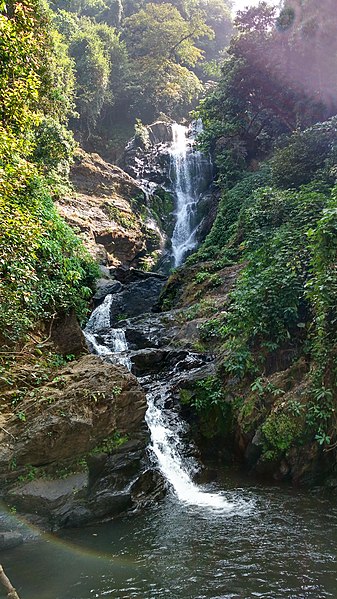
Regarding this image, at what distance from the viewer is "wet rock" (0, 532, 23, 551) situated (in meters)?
6.02

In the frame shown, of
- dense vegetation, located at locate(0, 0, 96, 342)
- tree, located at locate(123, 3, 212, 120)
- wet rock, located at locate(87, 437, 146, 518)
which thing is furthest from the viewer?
tree, located at locate(123, 3, 212, 120)

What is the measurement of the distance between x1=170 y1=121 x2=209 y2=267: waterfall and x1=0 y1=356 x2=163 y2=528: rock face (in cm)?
1895

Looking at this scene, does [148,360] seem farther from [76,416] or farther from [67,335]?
[76,416]

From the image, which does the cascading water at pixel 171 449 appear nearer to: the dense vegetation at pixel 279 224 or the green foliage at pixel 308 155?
the dense vegetation at pixel 279 224

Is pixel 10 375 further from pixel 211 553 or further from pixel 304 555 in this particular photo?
pixel 304 555

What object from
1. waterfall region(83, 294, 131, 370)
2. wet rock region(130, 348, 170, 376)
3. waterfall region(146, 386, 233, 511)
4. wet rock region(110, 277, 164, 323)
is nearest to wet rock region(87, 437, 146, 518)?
waterfall region(146, 386, 233, 511)

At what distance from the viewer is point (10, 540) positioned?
6117 millimetres

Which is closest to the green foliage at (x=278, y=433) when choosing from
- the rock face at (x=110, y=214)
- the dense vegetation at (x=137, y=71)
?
the rock face at (x=110, y=214)

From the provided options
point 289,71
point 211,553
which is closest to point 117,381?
point 211,553

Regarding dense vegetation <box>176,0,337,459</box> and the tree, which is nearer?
dense vegetation <box>176,0,337,459</box>

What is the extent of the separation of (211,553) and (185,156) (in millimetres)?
29680

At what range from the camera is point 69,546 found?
243 inches

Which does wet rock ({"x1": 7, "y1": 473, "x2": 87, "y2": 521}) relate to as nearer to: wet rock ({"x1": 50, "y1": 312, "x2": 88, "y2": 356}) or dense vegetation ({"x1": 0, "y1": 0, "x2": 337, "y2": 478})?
dense vegetation ({"x1": 0, "y1": 0, "x2": 337, "y2": 478})

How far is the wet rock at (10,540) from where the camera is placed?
602 centimetres
